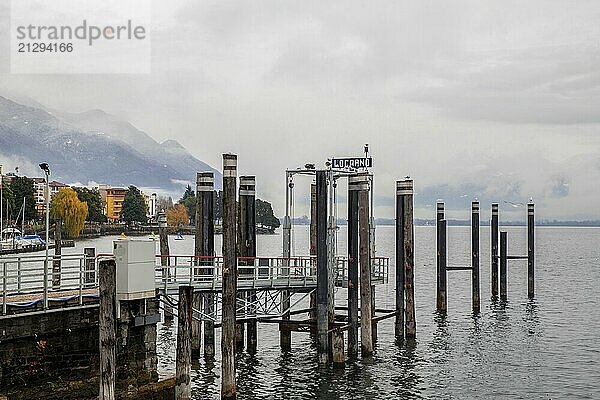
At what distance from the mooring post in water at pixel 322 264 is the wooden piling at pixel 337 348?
36 cm

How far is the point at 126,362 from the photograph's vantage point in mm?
19766

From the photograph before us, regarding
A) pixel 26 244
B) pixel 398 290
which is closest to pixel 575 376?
pixel 398 290

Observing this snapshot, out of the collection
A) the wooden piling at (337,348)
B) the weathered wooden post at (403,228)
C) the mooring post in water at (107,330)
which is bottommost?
the wooden piling at (337,348)

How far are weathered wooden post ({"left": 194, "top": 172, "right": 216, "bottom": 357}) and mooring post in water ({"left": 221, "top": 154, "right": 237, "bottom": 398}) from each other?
21.4 feet

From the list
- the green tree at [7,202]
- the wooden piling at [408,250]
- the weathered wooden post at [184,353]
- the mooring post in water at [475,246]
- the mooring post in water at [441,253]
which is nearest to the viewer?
the weathered wooden post at [184,353]

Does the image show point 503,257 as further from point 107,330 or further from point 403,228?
point 107,330

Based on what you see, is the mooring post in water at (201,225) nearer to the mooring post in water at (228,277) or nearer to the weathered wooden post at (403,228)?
the mooring post in water at (228,277)

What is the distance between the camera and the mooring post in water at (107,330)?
1723 centimetres

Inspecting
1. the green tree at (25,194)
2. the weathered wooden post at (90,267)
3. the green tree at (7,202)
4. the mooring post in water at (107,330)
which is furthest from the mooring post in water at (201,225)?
the green tree at (25,194)

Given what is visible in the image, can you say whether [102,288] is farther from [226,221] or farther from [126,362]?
[226,221]

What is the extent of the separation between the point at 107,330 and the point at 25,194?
398 feet

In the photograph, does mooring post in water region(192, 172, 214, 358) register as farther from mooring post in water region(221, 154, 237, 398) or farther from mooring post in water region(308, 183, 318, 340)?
mooring post in water region(221, 154, 237, 398)

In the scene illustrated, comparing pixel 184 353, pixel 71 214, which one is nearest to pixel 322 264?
pixel 184 353

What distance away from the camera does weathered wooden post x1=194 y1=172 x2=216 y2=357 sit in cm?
2827
